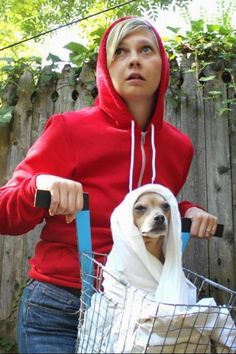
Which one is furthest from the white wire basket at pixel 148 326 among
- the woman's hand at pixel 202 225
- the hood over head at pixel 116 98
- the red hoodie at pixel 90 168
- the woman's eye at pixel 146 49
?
the woman's eye at pixel 146 49

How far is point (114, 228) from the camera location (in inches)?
68.9

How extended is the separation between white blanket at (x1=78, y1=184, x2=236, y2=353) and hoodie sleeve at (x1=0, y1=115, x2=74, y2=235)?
347mm

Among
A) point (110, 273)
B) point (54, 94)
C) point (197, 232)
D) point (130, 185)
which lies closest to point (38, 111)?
point (54, 94)

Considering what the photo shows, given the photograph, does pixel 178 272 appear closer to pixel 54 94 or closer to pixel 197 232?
pixel 197 232

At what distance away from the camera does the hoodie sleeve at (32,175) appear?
6.04ft

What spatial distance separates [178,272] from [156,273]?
0.08 m

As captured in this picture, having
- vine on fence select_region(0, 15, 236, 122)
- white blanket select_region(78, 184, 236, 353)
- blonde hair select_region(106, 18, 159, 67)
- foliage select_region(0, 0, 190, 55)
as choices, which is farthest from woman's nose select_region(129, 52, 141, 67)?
foliage select_region(0, 0, 190, 55)

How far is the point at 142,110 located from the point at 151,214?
0.78m

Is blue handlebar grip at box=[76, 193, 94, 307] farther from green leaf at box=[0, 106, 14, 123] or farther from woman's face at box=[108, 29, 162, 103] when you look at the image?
green leaf at box=[0, 106, 14, 123]

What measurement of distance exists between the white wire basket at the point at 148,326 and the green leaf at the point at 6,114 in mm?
2127

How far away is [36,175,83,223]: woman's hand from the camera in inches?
65.1

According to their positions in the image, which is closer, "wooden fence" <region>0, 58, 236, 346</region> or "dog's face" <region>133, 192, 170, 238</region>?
"dog's face" <region>133, 192, 170, 238</region>

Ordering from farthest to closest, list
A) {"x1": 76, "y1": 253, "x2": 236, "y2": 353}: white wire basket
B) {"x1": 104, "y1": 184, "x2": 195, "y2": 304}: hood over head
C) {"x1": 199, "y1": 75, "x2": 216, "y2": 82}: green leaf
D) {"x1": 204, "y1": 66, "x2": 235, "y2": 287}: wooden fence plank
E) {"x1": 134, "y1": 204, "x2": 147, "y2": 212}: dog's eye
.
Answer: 1. {"x1": 199, "y1": 75, "x2": 216, "y2": 82}: green leaf
2. {"x1": 204, "y1": 66, "x2": 235, "y2": 287}: wooden fence plank
3. {"x1": 134, "y1": 204, "x2": 147, "y2": 212}: dog's eye
4. {"x1": 104, "y1": 184, "x2": 195, "y2": 304}: hood over head
5. {"x1": 76, "y1": 253, "x2": 236, "y2": 353}: white wire basket

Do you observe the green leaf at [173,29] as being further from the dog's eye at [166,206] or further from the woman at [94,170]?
the dog's eye at [166,206]
